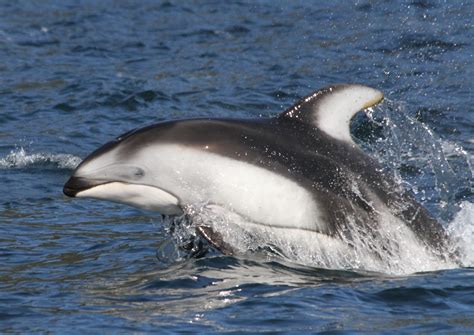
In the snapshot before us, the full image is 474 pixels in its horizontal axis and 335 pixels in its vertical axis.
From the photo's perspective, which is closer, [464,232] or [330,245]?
[330,245]

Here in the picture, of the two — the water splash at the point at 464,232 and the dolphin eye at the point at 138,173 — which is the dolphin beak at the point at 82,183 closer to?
the dolphin eye at the point at 138,173

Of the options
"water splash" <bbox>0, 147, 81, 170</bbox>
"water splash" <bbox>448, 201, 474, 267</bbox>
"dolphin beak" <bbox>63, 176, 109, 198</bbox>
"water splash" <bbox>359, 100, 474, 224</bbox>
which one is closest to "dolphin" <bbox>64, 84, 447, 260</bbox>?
"dolphin beak" <bbox>63, 176, 109, 198</bbox>

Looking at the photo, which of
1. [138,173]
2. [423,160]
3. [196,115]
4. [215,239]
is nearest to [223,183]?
[215,239]

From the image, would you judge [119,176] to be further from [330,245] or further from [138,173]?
[330,245]

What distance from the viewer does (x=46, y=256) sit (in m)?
11.4

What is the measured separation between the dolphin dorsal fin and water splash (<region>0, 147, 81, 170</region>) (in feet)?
19.0

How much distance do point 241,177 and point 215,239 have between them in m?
0.57

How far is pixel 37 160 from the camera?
51.0 ft

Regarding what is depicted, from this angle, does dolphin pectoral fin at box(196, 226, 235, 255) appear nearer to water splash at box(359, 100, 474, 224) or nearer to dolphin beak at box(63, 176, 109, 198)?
dolphin beak at box(63, 176, 109, 198)

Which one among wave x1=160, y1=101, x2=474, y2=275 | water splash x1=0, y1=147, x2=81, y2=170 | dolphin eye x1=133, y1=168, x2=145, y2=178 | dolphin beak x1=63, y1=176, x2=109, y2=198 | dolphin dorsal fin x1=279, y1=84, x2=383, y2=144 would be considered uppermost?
water splash x1=0, y1=147, x2=81, y2=170

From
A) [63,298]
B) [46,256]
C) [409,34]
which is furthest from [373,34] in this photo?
[63,298]

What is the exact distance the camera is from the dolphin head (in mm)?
9703

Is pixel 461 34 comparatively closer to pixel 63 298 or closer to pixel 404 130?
pixel 404 130

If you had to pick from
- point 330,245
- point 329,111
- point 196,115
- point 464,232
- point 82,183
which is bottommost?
point 330,245
